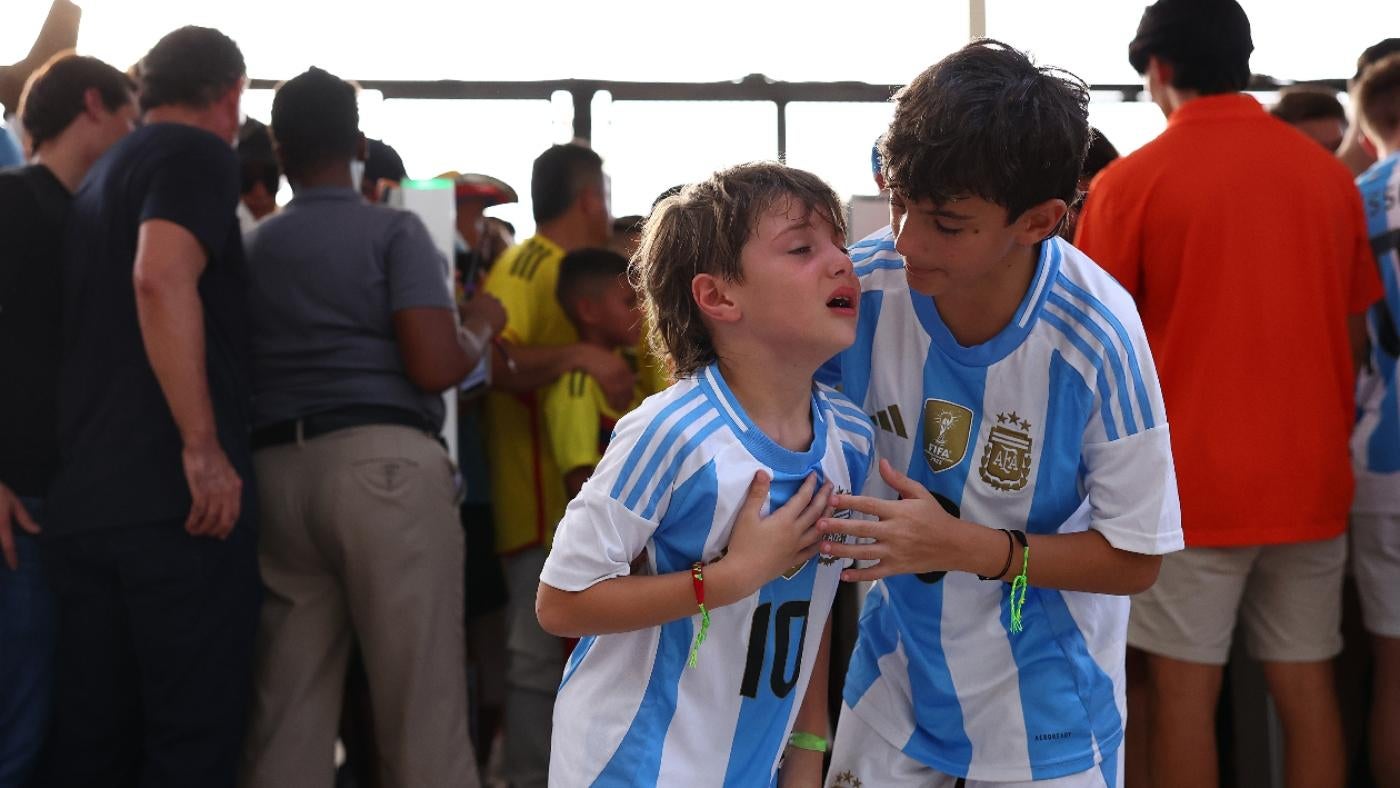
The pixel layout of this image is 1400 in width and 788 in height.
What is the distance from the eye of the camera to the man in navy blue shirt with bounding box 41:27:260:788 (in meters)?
2.89

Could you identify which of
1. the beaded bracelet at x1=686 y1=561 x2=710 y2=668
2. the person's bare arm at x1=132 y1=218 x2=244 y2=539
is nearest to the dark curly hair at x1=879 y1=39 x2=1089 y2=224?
the beaded bracelet at x1=686 y1=561 x2=710 y2=668

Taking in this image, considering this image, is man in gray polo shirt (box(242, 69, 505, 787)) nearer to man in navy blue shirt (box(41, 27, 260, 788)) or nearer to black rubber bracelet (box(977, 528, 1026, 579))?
man in navy blue shirt (box(41, 27, 260, 788))

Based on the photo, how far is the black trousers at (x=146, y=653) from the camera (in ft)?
9.55

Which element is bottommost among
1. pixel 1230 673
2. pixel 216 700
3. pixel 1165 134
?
pixel 1230 673

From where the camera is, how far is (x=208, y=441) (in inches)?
115

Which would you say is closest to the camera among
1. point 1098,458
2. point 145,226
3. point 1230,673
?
point 1098,458

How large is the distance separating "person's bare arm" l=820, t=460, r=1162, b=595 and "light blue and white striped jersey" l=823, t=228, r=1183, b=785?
4 cm

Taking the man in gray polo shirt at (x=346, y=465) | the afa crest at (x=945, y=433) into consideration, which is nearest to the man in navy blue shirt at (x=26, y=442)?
the man in gray polo shirt at (x=346, y=465)

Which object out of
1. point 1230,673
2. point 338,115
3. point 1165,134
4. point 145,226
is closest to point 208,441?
point 145,226

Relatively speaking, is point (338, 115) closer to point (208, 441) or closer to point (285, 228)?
point (285, 228)

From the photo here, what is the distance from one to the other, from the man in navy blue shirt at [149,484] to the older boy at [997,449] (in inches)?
59.9

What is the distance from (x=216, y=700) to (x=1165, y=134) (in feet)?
7.72

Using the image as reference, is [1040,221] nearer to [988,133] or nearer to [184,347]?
[988,133]

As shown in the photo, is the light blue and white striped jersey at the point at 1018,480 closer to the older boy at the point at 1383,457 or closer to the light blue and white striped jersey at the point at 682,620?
the light blue and white striped jersey at the point at 682,620
